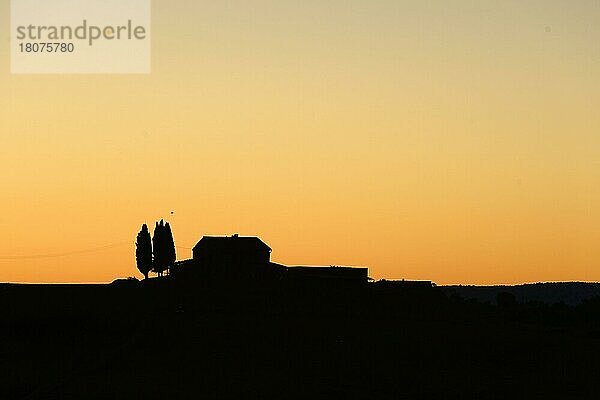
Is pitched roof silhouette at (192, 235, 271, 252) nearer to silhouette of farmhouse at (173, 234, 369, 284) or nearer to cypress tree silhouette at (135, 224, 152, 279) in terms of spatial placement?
silhouette of farmhouse at (173, 234, 369, 284)

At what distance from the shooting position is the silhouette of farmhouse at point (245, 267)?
99431mm

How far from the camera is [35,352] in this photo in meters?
51.6

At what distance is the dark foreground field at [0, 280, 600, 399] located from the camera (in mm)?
39688

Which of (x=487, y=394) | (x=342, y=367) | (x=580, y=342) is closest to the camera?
(x=487, y=394)

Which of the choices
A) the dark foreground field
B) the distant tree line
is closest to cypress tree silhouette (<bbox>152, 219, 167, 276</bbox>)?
the distant tree line

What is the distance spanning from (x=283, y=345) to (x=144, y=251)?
6598 cm

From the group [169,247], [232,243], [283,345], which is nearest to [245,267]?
[232,243]

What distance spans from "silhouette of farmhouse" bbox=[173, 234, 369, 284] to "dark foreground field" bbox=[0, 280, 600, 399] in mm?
4374

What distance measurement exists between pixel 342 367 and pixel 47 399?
14.4 m

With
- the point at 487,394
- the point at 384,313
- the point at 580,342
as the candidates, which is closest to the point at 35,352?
the point at 487,394

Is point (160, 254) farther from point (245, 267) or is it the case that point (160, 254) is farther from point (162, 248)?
point (245, 267)

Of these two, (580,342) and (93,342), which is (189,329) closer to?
(93,342)

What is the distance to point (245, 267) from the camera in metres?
105

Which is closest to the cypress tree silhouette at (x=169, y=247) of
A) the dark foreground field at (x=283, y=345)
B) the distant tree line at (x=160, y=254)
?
the distant tree line at (x=160, y=254)
